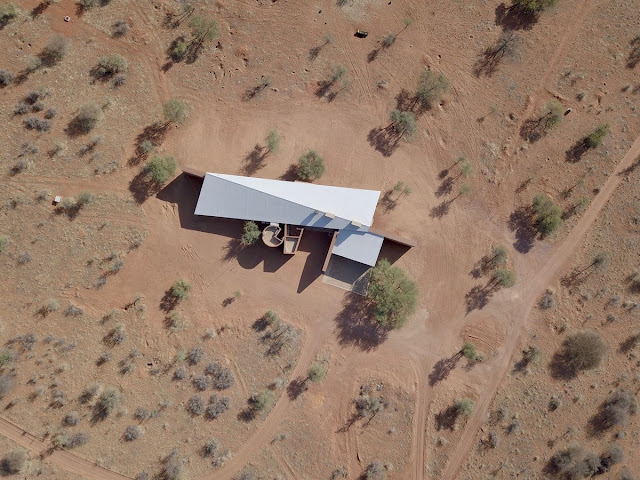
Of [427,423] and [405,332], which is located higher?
[405,332]

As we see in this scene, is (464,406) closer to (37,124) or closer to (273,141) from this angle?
(273,141)

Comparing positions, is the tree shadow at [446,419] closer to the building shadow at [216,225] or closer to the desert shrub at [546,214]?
the desert shrub at [546,214]

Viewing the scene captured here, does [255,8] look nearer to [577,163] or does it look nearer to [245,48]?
[245,48]

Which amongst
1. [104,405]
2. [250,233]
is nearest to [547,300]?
[250,233]

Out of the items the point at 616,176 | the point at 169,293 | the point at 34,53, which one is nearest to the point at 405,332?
the point at 169,293

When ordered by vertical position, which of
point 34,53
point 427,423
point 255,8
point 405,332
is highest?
point 255,8
